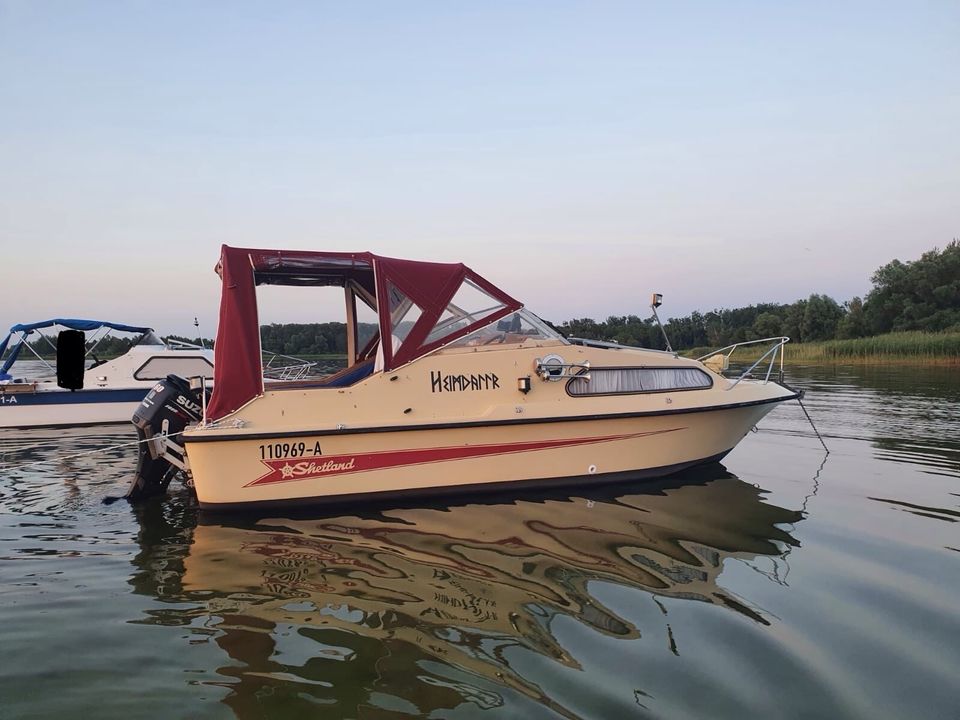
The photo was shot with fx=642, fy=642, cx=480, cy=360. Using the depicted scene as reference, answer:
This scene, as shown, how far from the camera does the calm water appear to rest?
9.71 feet

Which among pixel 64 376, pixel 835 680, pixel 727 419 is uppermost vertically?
pixel 64 376

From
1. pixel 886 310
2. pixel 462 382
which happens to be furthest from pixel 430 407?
pixel 886 310

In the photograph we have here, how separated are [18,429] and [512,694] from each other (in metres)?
14.2

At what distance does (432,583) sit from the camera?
435 centimetres

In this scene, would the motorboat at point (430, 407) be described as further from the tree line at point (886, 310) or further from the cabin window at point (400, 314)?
the tree line at point (886, 310)

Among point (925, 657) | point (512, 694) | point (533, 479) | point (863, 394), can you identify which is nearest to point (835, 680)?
point (925, 657)

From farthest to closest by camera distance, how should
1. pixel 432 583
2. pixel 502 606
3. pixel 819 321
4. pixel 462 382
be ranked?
pixel 819 321 → pixel 462 382 → pixel 432 583 → pixel 502 606

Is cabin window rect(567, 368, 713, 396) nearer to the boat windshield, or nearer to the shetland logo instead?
the boat windshield

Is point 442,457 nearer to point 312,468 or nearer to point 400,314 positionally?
point 312,468

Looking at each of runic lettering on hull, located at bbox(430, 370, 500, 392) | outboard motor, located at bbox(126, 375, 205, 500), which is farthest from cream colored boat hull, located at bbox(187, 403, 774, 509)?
outboard motor, located at bbox(126, 375, 205, 500)

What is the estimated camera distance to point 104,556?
495cm

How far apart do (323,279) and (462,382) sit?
232 cm

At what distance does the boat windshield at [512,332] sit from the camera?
6.84 metres

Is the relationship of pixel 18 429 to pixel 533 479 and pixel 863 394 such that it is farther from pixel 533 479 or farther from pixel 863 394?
pixel 863 394
